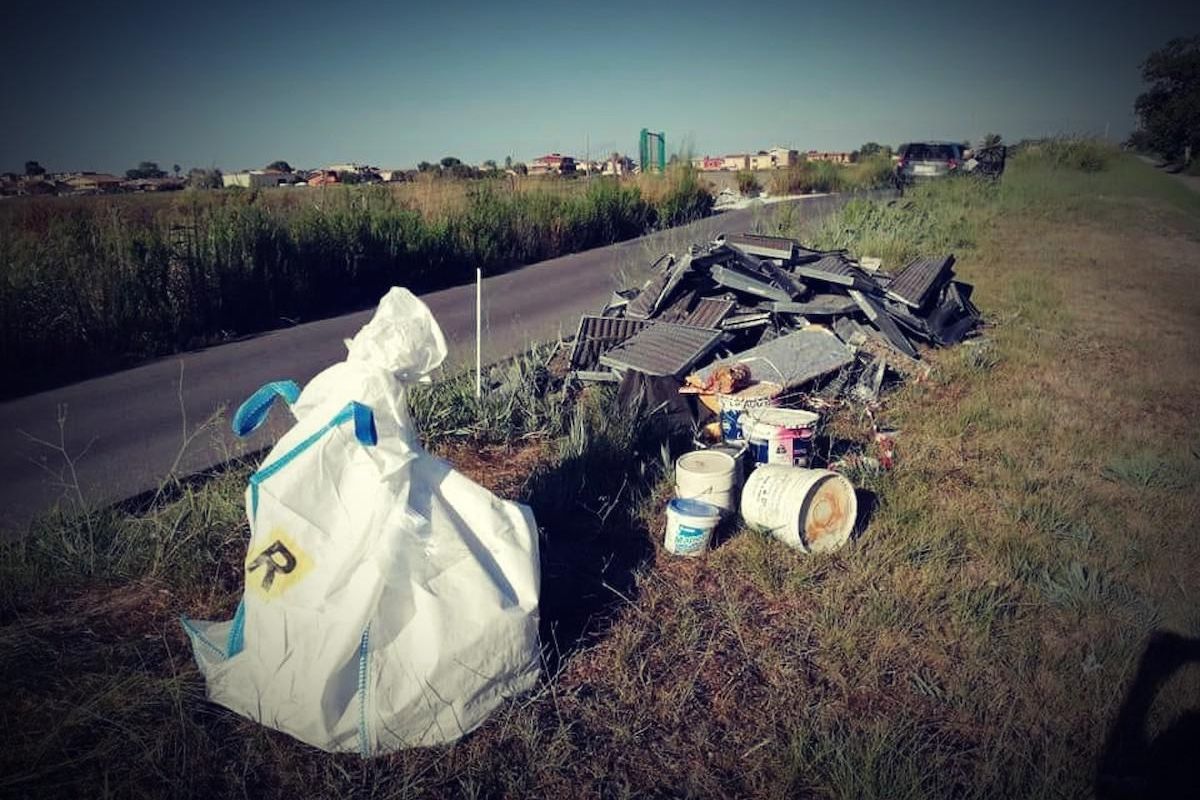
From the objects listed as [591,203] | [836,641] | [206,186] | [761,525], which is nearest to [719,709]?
[836,641]

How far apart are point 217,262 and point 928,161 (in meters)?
23.2

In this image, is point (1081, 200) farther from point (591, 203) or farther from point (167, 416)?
point (167, 416)

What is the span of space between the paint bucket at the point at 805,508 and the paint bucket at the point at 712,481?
110mm

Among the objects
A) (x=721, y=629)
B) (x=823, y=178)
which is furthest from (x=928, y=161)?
(x=721, y=629)

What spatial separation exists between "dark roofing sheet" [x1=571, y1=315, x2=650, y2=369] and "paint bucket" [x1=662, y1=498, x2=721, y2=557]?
2.54 metres

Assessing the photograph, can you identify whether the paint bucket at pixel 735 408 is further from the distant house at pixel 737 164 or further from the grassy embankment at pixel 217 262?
the distant house at pixel 737 164

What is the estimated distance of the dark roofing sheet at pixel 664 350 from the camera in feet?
16.3

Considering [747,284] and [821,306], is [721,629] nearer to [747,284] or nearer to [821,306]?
[747,284]

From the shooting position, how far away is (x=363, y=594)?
74.7 inches

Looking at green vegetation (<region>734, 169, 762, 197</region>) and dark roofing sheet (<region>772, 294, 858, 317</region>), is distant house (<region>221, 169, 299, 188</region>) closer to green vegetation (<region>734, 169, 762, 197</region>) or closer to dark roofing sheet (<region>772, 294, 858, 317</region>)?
green vegetation (<region>734, 169, 762, 197</region>)

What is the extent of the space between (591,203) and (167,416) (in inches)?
431

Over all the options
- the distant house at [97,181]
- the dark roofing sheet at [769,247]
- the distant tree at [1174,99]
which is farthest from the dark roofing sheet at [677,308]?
the distant tree at [1174,99]

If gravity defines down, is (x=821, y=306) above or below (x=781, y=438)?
above

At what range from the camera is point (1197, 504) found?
3.72 meters
